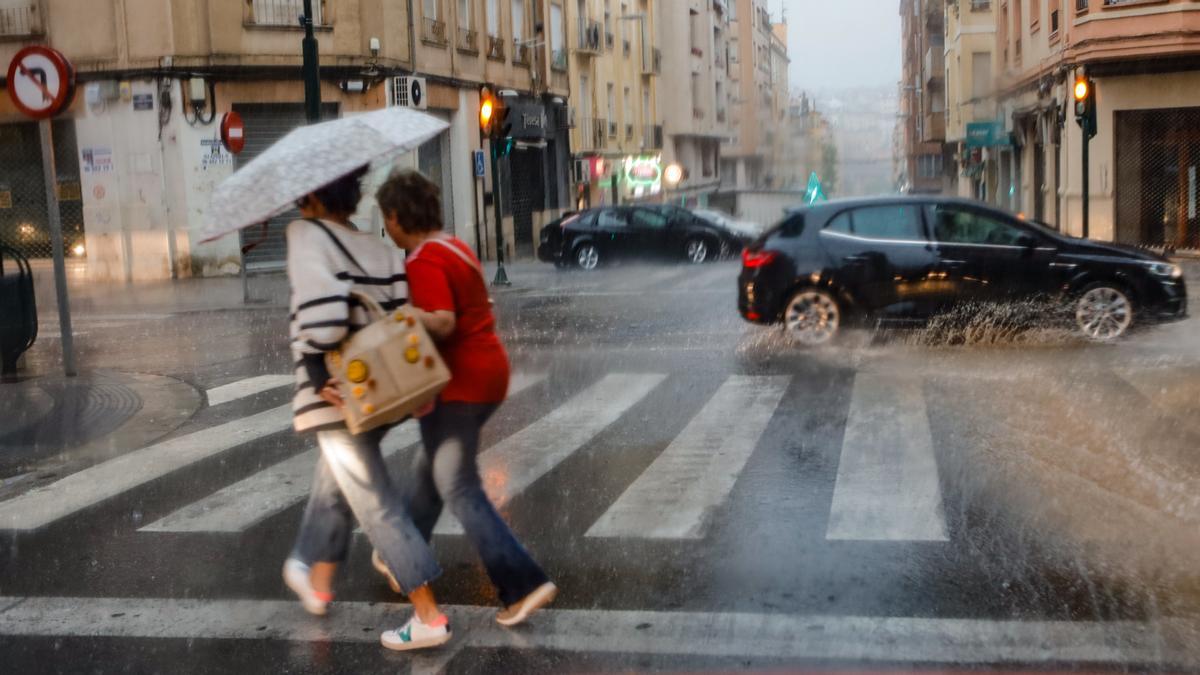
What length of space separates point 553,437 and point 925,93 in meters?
55.7

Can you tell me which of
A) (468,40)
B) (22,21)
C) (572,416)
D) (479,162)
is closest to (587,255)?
(479,162)

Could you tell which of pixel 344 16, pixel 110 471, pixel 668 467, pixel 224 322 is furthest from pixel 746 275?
pixel 344 16

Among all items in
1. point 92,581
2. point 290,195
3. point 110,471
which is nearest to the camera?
point 290,195

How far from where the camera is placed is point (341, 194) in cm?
442

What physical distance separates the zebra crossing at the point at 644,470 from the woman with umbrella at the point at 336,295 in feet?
4.52

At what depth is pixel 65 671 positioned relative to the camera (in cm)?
439

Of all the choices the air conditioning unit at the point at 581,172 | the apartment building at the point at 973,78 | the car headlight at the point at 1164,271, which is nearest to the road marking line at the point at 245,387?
the car headlight at the point at 1164,271

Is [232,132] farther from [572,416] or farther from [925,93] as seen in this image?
[925,93]

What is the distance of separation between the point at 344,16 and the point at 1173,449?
21.2m

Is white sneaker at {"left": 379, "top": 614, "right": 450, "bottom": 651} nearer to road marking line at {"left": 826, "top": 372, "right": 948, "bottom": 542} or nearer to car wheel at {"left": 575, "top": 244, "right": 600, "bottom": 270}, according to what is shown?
road marking line at {"left": 826, "top": 372, "right": 948, "bottom": 542}

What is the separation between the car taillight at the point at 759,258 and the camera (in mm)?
12047

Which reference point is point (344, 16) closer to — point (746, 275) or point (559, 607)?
point (746, 275)

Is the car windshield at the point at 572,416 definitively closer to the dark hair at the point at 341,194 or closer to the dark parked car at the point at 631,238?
the dark hair at the point at 341,194

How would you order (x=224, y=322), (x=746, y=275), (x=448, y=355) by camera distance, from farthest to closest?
(x=224, y=322), (x=746, y=275), (x=448, y=355)
